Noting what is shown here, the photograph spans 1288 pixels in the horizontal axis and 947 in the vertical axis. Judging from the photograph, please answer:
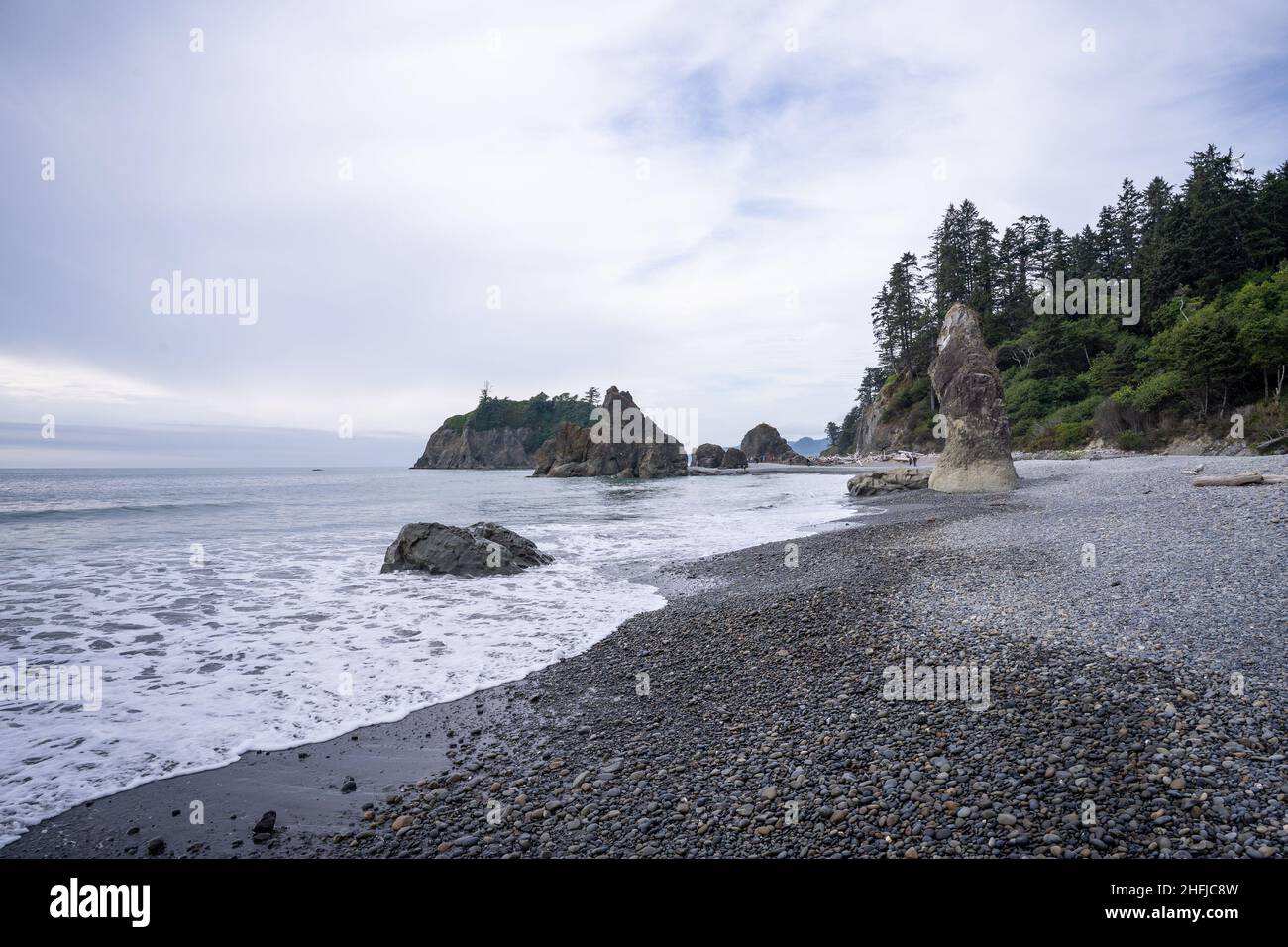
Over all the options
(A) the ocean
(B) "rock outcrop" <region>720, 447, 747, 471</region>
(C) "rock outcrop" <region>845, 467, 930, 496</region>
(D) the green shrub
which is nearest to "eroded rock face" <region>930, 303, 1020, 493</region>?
(C) "rock outcrop" <region>845, 467, 930, 496</region>

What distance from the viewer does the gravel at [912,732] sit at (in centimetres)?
381

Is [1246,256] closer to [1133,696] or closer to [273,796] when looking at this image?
[1133,696]

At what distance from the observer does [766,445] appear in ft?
355

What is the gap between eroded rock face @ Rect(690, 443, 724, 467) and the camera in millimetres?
90812

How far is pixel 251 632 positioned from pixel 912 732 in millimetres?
10771

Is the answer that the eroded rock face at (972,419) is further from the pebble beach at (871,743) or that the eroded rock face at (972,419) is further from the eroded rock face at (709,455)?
the eroded rock face at (709,455)

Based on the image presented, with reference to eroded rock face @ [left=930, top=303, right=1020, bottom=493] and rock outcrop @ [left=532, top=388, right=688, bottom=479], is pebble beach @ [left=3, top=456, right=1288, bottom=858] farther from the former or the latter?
rock outcrop @ [left=532, top=388, right=688, bottom=479]

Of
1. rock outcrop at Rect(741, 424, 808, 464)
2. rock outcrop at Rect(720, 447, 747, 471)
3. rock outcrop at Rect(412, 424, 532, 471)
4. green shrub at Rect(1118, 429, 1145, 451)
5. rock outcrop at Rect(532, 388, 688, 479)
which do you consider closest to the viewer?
green shrub at Rect(1118, 429, 1145, 451)

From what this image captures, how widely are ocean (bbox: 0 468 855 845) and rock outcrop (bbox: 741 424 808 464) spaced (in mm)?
83272

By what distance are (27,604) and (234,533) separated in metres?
13.1

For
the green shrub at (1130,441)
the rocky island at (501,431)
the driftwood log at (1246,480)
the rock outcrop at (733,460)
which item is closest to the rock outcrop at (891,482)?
the driftwood log at (1246,480)

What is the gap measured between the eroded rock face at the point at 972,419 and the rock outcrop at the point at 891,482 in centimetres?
332

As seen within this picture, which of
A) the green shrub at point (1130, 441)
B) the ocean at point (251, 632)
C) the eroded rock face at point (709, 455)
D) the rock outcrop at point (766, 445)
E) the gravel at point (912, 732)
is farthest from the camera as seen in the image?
the rock outcrop at point (766, 445)
